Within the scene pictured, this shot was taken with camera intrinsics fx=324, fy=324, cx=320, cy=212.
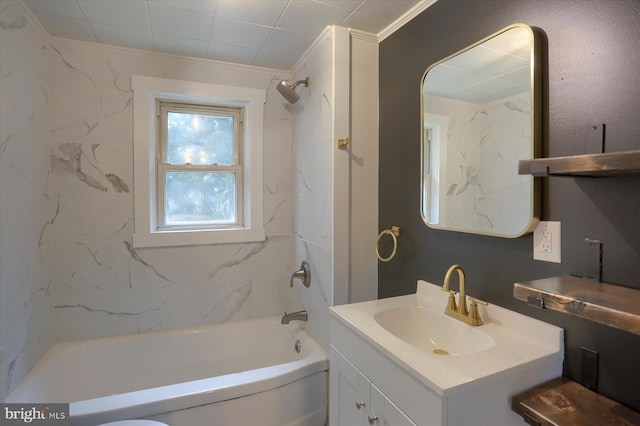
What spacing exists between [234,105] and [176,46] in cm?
53

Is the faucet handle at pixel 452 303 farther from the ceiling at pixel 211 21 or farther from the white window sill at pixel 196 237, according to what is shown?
the white window sill at pixel 196 237

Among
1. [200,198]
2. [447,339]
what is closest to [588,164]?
[447,339]

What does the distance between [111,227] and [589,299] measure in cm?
238

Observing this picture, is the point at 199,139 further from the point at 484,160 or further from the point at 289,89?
the point at 484,160

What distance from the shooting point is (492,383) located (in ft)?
2.94

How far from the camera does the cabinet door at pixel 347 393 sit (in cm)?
119

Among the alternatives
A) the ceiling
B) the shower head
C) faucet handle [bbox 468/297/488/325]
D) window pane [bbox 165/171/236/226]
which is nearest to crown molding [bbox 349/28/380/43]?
the ceiling

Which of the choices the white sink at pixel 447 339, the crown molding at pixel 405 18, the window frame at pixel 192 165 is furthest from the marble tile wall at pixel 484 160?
the window frame at pixel 192 165

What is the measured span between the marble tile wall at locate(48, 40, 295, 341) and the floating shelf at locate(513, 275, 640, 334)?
1902 mm

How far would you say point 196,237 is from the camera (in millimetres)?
2262

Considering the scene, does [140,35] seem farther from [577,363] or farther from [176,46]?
[577,363]

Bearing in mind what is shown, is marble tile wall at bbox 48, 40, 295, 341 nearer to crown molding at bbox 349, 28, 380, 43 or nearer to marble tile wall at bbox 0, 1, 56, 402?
→ marble tile wall at bbox 0, 1, 56, 402

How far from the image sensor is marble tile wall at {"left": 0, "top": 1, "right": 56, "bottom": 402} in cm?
148

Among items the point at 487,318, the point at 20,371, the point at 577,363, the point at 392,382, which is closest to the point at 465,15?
the point at 487,318
